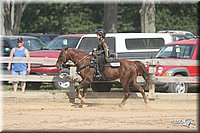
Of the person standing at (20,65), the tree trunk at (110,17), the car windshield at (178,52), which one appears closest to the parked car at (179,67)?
the car windshield at (178,52)

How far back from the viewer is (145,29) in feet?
93.9

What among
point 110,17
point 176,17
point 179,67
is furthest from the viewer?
point 176,17

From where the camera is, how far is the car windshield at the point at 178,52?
1856 cm

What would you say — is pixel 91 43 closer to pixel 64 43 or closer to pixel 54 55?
pixel 64 43

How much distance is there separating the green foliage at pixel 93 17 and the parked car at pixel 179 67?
31.3 metres

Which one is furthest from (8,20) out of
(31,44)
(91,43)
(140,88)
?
(140,88)

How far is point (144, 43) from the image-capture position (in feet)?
70.8

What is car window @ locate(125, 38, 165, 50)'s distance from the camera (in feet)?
69.3

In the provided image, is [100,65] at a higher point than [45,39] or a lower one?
higher

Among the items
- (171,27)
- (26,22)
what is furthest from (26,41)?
(26,22)

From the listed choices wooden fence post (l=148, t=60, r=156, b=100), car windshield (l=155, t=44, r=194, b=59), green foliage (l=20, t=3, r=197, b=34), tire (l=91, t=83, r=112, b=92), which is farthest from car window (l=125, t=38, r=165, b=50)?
green foliage (l=20, t=3, r=197, b=34)

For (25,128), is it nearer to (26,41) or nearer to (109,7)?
(26,41)

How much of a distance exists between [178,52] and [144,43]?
3053mm

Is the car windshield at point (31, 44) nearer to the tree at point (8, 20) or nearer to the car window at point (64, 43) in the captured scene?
the car window at point (64, 43)
